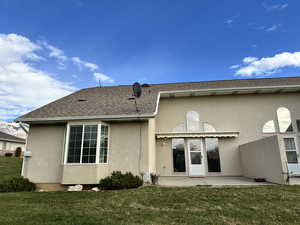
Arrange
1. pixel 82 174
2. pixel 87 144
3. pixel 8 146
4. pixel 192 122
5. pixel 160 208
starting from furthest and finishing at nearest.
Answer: pixel 8 146, pixel 192 122, pixel 87 144, pixel 82 174, pixel 160 208

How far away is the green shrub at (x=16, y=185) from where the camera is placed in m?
8.93

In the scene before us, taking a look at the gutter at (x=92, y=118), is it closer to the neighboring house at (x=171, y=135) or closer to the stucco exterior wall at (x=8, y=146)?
the neighboring house at (x=171, y=135)

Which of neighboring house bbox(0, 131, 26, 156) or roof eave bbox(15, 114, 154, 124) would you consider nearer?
roof eave bbox(15, 114, 154, 124)

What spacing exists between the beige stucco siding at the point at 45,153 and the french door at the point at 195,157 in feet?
31.1

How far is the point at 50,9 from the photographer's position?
519 inches

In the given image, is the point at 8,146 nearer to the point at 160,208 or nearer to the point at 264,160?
the point at 160,208

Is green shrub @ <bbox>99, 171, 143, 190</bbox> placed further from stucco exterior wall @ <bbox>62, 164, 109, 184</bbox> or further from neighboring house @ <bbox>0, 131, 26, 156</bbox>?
neighboring house @ <bbox>0, 131, 26, 156</bbox>

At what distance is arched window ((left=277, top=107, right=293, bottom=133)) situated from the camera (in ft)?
45.1

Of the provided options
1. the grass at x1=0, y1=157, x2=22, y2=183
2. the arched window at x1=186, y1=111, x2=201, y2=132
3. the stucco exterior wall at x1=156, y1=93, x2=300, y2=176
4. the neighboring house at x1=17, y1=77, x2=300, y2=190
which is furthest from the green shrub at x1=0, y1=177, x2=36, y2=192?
the arched window at x1=186, y1=111, x2=201, y2=132

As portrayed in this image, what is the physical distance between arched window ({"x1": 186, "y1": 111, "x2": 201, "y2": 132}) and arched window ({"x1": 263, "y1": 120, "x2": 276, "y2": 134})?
5319 millimetres

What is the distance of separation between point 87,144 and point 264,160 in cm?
1106

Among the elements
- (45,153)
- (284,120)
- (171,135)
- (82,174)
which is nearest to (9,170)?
(45,153)

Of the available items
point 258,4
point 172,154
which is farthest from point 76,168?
point 258,4

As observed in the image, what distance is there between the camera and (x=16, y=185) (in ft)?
30.3
